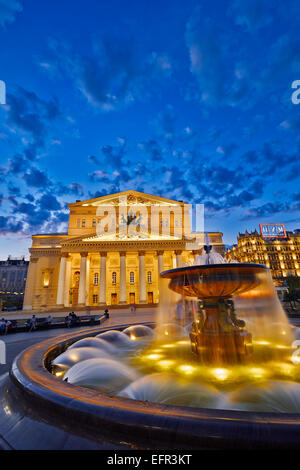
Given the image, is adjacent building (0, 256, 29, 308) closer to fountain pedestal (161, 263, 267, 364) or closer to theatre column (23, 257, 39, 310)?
theatre column (23, 257, 39, 310)

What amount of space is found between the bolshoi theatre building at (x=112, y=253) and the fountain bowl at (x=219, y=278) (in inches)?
957

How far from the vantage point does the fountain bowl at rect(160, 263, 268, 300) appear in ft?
17.1

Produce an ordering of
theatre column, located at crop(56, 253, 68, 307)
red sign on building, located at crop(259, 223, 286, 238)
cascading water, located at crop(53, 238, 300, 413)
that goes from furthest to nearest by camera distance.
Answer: red sign on building, located at crop(259, 223, 286, 238)
theatre column, located at crop(56, 253, 68, 307)
cascading water, located at crop(53, 238, 300, 413)

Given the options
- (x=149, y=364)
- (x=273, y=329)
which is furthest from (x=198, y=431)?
(x=273, y=329)

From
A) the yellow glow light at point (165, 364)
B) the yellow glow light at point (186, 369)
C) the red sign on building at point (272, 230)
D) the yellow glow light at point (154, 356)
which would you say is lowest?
the yellow glow light at point (154, 356)

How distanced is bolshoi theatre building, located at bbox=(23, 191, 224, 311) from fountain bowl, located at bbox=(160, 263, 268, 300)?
24309 millimetres

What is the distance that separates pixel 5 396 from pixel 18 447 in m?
1.50

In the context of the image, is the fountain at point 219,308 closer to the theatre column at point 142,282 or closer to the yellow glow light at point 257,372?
the yellow glow light at point 257,372

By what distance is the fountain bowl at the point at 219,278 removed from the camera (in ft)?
17.1

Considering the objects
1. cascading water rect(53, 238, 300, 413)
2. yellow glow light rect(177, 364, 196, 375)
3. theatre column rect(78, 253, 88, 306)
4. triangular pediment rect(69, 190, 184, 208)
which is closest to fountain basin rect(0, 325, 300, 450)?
cascading water rect(53, 238, 300, 413)

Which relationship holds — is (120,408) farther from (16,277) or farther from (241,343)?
(16,277)

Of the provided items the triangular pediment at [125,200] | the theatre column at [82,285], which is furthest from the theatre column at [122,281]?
the triangular pediment at [125,200]

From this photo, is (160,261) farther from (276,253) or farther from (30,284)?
(276,253)

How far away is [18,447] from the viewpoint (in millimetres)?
2053
